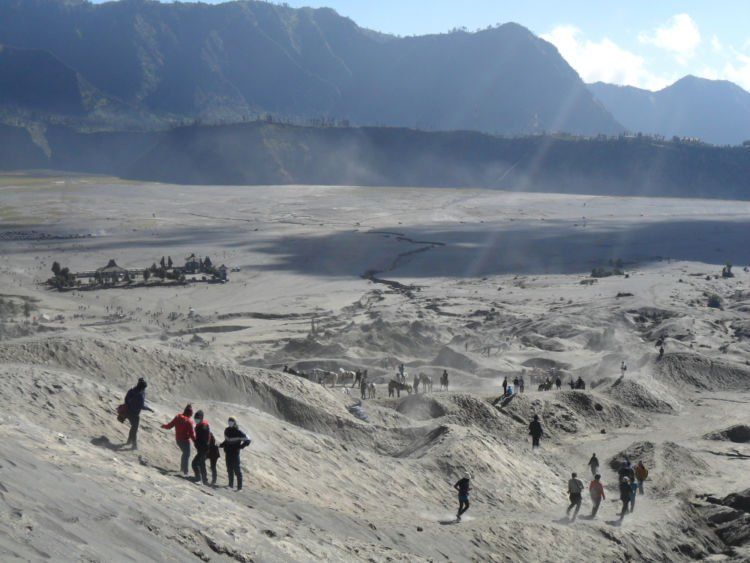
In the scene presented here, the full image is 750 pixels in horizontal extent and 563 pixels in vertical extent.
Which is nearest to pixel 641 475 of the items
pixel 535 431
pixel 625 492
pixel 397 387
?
pixel 625 492

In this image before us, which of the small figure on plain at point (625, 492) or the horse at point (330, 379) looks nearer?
the small figure on plain at point (625, 492)

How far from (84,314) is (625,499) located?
1120 inches

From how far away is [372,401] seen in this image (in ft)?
64.6

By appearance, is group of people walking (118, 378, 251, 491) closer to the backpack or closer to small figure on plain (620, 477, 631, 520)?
the backpack

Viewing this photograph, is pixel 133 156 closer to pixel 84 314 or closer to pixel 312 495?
pixel 84 314

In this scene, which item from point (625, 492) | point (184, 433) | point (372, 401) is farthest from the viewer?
point (372, 401)

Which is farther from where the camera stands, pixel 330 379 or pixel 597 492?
pixel 330 379

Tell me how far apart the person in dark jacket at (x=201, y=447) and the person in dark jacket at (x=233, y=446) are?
23 cm

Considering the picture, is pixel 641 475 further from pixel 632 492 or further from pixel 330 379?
pixel 330 379

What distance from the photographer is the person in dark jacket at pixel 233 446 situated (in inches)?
398

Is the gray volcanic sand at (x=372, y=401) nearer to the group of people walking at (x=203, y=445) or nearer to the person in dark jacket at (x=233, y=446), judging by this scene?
the person in dark jacket at (x=233, y=446)

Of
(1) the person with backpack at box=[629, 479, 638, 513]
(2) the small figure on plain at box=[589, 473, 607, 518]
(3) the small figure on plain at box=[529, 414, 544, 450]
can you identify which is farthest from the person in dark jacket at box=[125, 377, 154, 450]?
(3) the small figure on plain at box=[529, 414, 544, 450]

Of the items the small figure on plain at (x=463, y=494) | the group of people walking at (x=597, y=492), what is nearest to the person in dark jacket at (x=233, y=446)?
the small figure on plain at (x=463, y=494)

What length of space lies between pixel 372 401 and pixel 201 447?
9.87 meters
